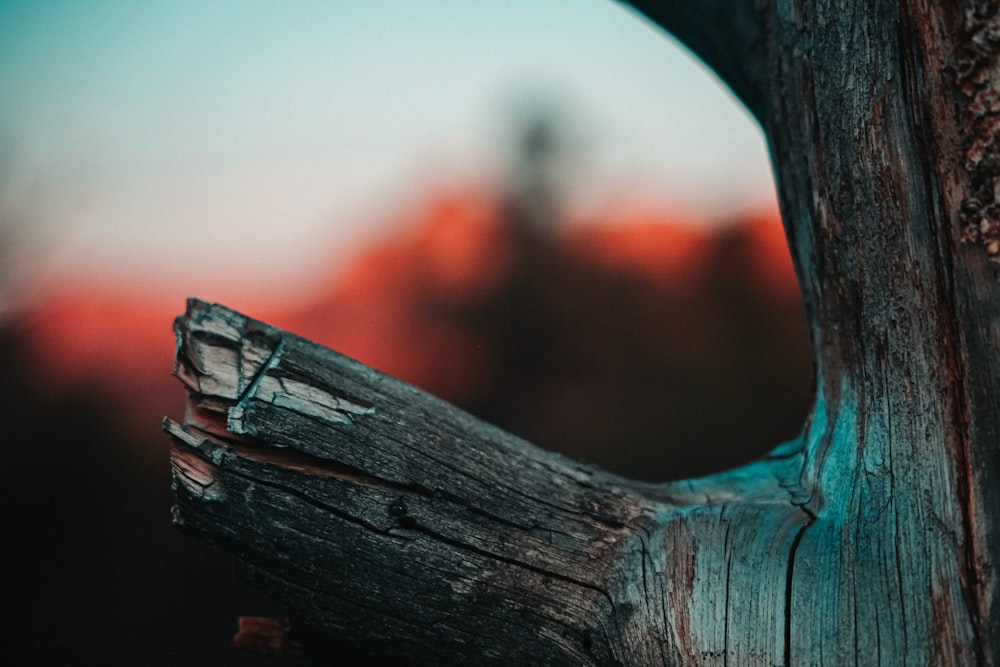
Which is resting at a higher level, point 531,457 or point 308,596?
point 531,457

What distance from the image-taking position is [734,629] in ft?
4.00

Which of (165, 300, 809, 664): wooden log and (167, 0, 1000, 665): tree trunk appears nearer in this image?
(167, 0, 1000, 665): tree trunk

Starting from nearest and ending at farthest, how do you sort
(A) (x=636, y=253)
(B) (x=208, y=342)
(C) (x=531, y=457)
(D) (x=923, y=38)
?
(D) (x=923, y=38) → (B) (x=208, y=342) → (C) (x=531, y=457) → (A) (x=636, y=253)

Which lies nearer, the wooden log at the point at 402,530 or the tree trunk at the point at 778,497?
the tree trunk at the point at 778,497

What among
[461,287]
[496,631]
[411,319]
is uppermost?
[461,287]

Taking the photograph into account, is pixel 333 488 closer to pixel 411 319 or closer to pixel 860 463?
pixel 860 463

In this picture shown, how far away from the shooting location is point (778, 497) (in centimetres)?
142

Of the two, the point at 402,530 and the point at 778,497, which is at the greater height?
the point at 778,497

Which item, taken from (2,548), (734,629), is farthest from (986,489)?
(2,548)

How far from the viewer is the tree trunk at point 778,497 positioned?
1082 mm

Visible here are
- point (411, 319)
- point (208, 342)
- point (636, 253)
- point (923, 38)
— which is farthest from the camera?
point (636, 253)

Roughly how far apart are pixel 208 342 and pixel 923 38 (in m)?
1.27

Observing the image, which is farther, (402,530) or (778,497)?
(778,497)

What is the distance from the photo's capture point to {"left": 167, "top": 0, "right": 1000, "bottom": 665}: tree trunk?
1082mm
